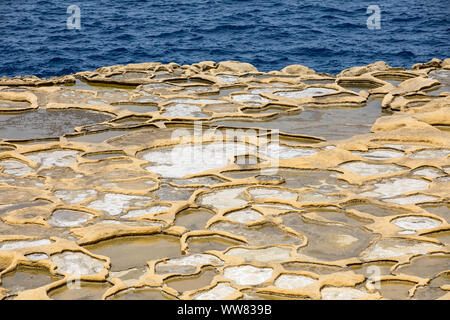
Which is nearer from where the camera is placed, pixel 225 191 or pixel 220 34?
pixel 225 191

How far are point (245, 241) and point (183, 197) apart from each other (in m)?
1.16

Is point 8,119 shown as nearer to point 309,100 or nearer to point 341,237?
point 309,100

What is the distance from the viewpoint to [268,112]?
10.5m

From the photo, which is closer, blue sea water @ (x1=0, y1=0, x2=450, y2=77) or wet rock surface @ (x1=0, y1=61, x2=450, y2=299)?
wet rock surface @ (x1=0, y1=61, x2=450, y2=299)

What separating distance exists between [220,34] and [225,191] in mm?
23305

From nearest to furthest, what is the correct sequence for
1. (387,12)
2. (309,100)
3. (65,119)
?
(65,119) < (309,100) < (387,12)

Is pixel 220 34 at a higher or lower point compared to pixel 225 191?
lower

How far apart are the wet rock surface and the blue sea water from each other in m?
15.0

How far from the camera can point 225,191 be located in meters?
7.62

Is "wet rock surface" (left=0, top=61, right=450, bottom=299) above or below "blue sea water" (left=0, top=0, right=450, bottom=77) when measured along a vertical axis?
above

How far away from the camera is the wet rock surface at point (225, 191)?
5891 mm

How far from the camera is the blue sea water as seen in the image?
88.5 ft

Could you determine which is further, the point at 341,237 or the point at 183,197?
the point at 183,197

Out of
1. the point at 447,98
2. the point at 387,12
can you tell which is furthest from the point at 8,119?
the point at 387,12
